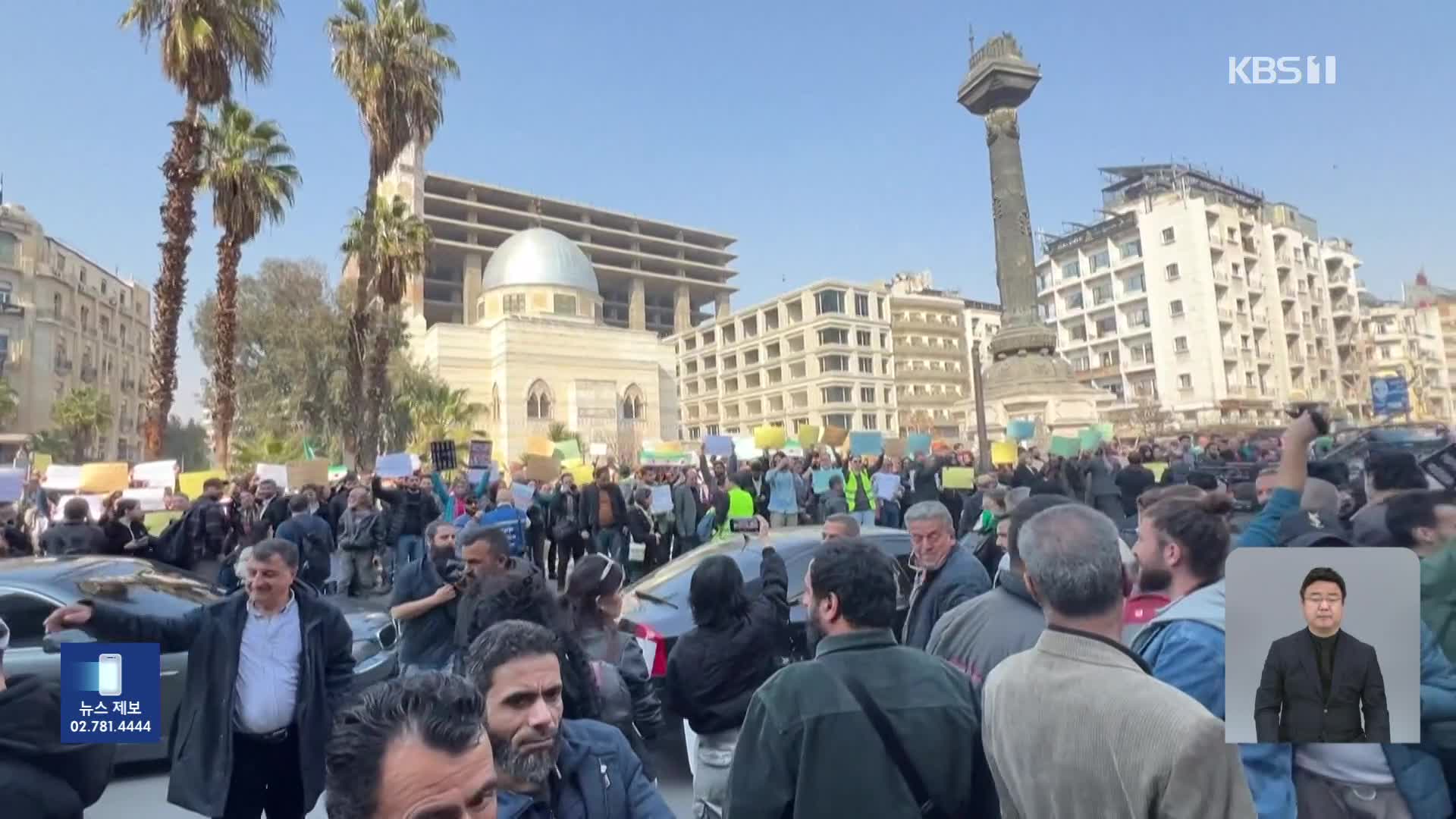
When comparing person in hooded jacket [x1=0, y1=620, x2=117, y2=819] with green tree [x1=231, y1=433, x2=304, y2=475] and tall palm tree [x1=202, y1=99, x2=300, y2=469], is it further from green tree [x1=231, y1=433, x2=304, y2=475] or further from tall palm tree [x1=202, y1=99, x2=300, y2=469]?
green tree [x1=231, y1=433, x2=304, y2=475]

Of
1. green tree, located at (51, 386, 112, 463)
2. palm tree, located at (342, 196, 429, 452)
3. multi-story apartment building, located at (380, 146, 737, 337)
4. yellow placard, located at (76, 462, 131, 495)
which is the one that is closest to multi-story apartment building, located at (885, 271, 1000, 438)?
multi-story apartment building, located at (380, 146, 737, 337)

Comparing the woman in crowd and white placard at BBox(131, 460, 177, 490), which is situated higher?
white placard at BBox(131, 460, 177, 490)

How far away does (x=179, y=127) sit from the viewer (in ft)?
49.7

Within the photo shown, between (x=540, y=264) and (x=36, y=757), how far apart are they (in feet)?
193

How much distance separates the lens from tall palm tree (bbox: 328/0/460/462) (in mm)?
18984

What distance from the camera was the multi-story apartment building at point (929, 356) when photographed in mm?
70000

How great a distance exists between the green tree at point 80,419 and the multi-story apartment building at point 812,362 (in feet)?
139

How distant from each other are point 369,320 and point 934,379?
191ft

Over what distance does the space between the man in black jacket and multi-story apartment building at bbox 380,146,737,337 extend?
59.4 meters

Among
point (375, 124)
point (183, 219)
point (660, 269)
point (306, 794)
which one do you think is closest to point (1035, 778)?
point (306, 794)

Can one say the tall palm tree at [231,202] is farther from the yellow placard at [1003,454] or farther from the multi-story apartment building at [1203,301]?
the multi-story apartment building at [1203,301]

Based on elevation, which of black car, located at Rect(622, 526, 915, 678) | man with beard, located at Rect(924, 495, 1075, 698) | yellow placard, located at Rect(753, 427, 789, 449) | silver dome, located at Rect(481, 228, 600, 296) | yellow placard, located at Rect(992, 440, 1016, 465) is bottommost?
black car, located at Rect(622, 526, 915, 678)

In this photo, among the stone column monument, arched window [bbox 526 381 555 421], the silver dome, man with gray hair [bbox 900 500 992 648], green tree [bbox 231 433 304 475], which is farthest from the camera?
the silver dome

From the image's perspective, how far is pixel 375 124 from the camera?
19047mm
